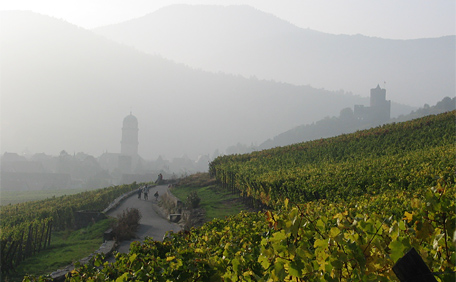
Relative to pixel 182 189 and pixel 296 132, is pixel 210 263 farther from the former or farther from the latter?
pixel 296 132

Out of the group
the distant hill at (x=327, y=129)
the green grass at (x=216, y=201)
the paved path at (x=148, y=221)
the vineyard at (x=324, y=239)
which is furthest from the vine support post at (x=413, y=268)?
the distant hill at (x=327, y=129)

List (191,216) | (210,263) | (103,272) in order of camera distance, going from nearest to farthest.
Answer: (210,263) < (103,272) < (191,216)

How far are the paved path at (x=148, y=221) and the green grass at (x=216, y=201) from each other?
6.77 feet

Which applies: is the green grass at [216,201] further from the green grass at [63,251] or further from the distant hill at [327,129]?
the distant hill at [327,129]

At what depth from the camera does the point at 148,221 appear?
22.0 meters

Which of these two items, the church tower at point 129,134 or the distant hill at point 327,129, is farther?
the church tower at point 129,134

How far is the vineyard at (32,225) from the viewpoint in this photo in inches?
531

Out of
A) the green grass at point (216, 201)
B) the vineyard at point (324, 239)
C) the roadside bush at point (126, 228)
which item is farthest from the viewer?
the green grass at point (216, 201)

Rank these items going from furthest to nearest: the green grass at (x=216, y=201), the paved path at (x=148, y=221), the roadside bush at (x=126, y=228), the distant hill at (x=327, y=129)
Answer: the distant hill at (x=327, y=129) < the green grass at (x=216, y=201) < the paved path at (x=148, y=221) < the roadside bush at (x=126, y=228)

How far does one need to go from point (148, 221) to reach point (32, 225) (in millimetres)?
6029

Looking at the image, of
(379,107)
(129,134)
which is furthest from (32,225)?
(129,134)

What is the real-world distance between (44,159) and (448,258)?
176917mm

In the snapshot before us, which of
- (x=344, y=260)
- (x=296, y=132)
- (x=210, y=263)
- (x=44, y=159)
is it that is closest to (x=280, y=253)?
(x=344, y=260)

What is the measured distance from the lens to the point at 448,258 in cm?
216
